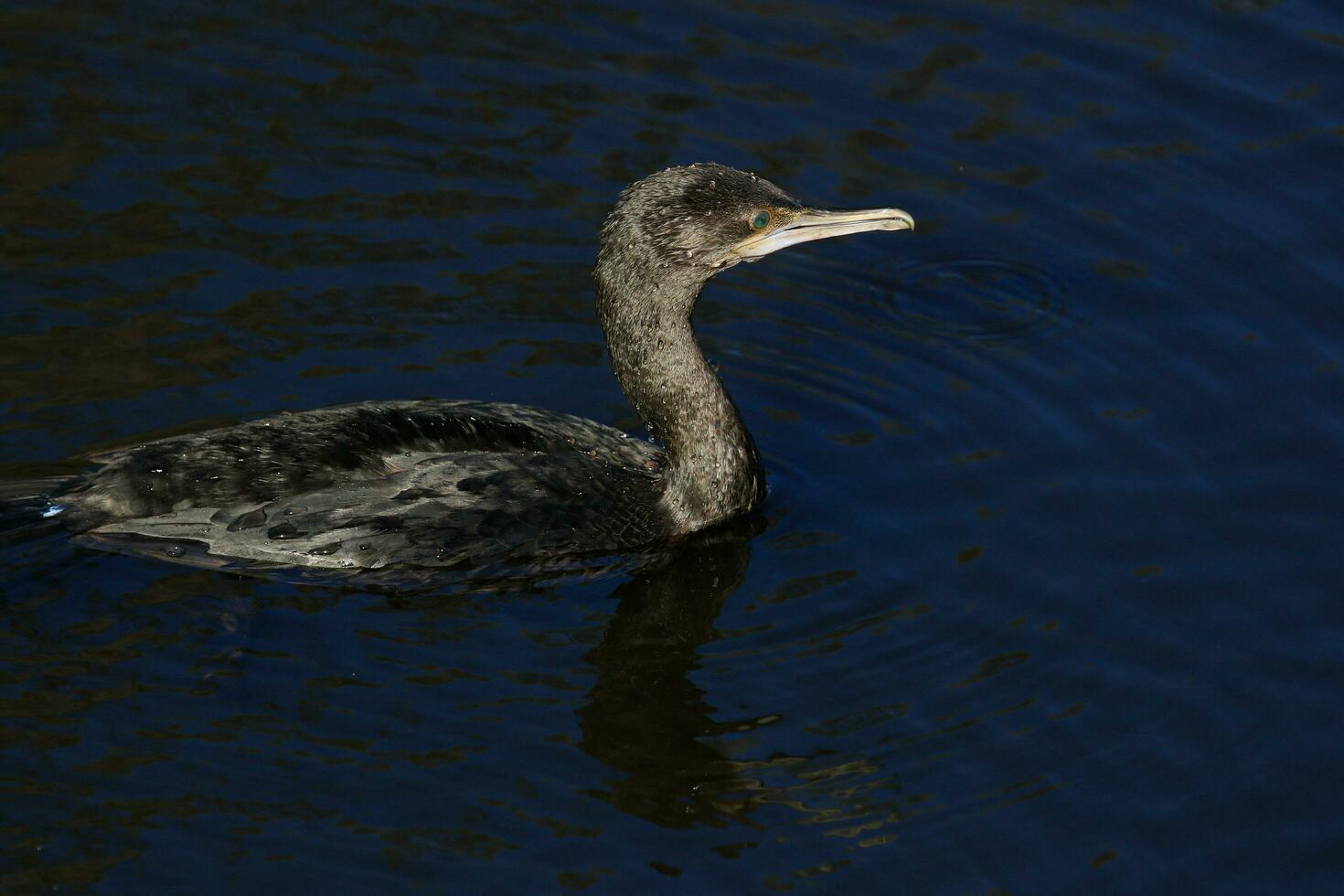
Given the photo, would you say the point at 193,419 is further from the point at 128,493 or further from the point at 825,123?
the point at 825,123

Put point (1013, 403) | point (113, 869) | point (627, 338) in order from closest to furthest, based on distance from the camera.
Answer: point (113, 869) < point (627, 338) < point (1013, 403)

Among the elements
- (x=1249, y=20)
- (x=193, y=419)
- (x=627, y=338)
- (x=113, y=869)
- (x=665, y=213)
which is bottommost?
(x=113, y=869)

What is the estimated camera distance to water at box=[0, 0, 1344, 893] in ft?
21.9

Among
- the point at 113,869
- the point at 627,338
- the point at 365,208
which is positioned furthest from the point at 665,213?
the point at 113,869

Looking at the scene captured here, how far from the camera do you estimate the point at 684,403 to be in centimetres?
852

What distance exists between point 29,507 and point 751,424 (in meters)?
3.37

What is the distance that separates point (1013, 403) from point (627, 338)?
6.58 ft

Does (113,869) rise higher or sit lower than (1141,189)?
lower

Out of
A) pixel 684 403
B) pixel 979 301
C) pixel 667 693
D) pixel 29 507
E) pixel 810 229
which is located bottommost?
pixel 667 693

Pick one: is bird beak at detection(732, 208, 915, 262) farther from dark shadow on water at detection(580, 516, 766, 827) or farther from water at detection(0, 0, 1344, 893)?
dark shadow on water at detection(580, 516, 766, 827)

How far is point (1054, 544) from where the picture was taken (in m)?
8.26

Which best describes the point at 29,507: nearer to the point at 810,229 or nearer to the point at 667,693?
the point at 667,693

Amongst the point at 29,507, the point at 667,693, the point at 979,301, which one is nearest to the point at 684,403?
the point at 667,693

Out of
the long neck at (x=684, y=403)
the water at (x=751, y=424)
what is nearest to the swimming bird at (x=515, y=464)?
the long neck at (x=684, y=403)
